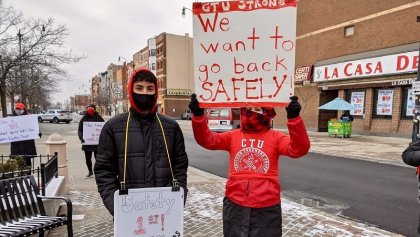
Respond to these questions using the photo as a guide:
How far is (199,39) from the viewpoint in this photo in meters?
2.90

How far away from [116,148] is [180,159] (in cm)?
52

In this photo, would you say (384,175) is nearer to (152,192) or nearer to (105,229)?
(105,229)

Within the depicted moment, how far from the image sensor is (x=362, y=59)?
72.4ft

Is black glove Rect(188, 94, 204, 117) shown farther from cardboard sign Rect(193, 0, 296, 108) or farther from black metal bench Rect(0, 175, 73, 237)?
black metal bench Rect(0, 175, 73, 237)

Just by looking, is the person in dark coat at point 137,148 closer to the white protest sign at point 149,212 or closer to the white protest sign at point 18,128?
the white protest sign at point 149,212

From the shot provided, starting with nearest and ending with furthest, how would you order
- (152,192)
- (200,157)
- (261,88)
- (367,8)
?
(152,192) < (261,88) < (200,157) < (367,8)

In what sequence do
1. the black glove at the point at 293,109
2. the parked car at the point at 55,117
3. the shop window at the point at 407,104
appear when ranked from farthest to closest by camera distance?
the parked car at the point at 55,117, the shop window at the point at 407,104, the black glove at the point at 293,109

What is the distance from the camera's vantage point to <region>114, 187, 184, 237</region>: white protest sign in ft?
7.86

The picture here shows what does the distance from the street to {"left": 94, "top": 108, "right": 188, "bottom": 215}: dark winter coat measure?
4.30 metres

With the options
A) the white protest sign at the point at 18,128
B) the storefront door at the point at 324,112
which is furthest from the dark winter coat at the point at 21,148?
the storefront door at the point at 324,112

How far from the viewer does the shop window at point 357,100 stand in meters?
22.7

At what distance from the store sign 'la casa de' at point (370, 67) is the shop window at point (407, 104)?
3.97ft

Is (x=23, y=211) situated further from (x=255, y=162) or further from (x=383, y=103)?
(x=383, y=103)

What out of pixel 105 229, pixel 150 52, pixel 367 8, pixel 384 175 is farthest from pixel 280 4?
pixel 150 52
